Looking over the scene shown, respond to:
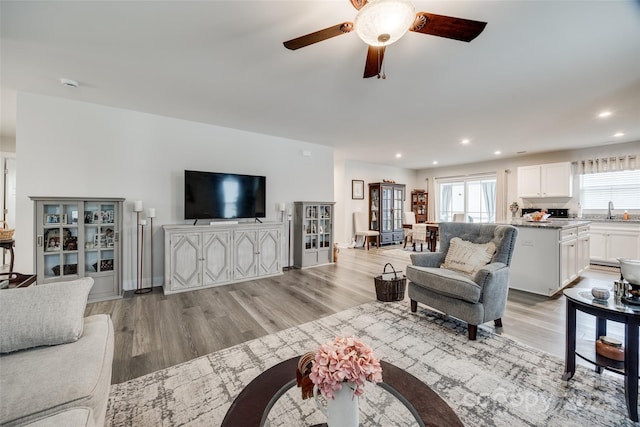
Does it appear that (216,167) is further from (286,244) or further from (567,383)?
(567,383)

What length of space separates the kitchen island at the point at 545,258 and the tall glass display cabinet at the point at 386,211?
405 cm

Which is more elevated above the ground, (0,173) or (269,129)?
(269,129)

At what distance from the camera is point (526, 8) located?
1.70 m

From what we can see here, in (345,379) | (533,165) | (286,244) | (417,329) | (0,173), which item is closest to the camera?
(345,379)

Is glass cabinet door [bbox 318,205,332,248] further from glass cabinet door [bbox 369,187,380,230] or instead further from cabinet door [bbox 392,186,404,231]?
cabinet door [bbox 392,186,404,231]

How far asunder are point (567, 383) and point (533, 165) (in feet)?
21.1

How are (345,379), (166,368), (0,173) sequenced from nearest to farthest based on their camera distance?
(345,379) < (166,368) < (0,173)

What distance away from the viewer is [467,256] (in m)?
2.66

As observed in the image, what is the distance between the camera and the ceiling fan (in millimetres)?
1334

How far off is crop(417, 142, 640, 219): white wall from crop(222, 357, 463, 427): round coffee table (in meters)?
7.33

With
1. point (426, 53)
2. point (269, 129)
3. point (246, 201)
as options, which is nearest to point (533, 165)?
point (426, 53)

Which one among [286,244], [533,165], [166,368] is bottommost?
[166,368]

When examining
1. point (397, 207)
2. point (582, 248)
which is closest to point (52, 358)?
point (582, 248)

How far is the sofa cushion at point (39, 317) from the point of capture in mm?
1222
